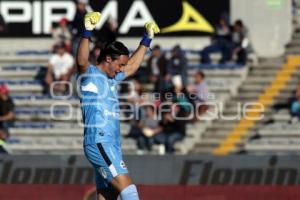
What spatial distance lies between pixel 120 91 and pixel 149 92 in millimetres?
573

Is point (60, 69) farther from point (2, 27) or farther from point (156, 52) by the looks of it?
point (2, 27)

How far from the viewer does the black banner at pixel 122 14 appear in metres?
24.0

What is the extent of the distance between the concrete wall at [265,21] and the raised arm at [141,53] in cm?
1225

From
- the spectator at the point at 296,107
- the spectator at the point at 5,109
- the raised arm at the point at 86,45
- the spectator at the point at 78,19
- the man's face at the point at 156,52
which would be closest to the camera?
the raised arm at the point at 86,45

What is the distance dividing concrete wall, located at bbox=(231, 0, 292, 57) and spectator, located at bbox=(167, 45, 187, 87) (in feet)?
8.65

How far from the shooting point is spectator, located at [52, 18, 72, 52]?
73.9ft

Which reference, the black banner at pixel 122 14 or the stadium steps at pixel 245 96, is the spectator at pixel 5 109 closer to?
the stadium steps at pixel 245 96

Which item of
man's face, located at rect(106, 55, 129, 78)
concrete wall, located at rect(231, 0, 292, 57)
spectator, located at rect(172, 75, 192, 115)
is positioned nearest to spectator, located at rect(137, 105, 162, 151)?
spectator, located at rect(172, 75, 192, 115)

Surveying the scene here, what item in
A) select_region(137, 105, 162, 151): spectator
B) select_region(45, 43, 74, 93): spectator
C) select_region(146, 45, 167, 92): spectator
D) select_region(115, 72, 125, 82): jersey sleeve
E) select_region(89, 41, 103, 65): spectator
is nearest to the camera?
select_region(115, 72, 125, 82): jersey sleeve

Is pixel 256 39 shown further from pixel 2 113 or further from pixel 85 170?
pixel 85 170

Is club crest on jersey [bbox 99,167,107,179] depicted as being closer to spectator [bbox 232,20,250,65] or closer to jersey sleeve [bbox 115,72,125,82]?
jersey sleeve [bbox 115,72,125,82]

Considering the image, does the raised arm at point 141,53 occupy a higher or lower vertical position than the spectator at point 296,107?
higher

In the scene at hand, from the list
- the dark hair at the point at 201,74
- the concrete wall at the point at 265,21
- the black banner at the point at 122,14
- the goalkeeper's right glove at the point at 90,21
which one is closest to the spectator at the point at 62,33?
the black banner at the point at 122,14

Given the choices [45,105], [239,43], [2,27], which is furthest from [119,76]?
[2,27]
